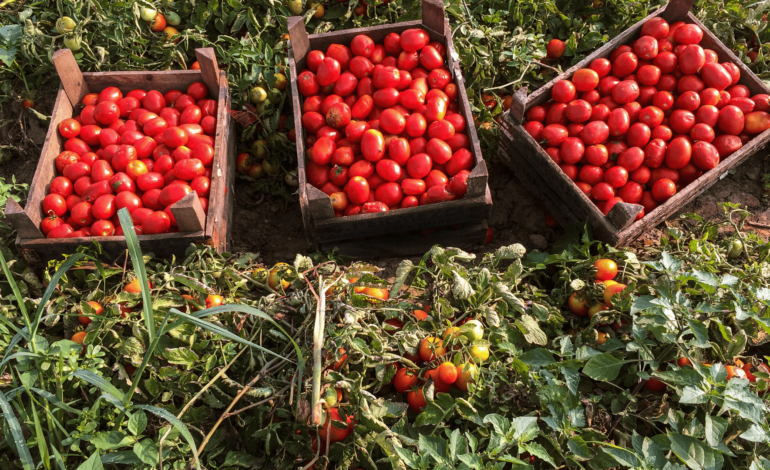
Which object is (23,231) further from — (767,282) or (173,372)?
(767,282)

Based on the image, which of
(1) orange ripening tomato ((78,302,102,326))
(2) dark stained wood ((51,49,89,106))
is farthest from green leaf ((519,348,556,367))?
(2) dark stained wood ((51,49,89,106))

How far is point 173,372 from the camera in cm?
188

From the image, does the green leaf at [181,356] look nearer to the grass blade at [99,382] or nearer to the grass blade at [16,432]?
the grass blade at [99,382]

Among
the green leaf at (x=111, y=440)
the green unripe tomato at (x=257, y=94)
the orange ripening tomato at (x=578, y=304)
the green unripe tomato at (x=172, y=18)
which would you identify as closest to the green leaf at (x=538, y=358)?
the orange ripening tomato at (x=578, y=304)

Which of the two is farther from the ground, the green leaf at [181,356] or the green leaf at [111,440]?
the green leaf at [181,356]

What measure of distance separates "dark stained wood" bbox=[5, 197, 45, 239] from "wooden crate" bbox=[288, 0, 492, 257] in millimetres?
1397

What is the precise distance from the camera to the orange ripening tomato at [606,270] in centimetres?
237

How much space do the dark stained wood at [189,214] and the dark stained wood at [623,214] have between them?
83.4 inches

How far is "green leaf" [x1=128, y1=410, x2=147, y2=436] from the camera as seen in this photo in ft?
5.40

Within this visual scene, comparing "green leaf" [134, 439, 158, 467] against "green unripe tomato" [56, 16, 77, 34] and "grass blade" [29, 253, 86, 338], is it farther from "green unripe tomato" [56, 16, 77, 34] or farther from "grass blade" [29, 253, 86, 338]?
"green unripe tomato" [56, 16, 77, 34]

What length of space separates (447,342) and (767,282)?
4.92 feet

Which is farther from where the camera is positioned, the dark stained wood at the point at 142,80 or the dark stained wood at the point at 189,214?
the dark stained wood at the point at 142,80

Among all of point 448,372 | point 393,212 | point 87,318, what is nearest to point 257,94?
point 393,212

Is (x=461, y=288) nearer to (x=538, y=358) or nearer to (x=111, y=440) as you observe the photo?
(x=538, y=358)
